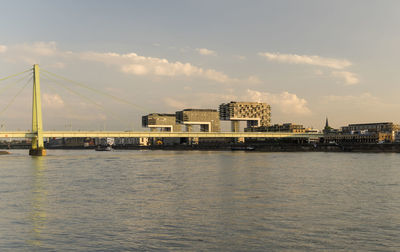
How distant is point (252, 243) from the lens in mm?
14141

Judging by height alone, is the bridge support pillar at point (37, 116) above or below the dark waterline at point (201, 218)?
above

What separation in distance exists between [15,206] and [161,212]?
28.8 ft

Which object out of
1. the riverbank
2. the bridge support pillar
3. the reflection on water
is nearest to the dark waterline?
the reflection on water

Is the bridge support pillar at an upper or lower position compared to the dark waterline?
upper

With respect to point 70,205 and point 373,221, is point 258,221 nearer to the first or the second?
point 373,221

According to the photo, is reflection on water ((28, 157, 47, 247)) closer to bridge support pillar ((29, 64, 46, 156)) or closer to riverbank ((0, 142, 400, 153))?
bridge support pillar ((29, 64, 46, 156))

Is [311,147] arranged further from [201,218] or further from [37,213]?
[37,213]

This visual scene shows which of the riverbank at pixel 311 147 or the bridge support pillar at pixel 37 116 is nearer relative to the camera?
the bridge support pillar at pixel 37 116

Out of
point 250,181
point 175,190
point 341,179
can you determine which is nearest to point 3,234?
point 175,190

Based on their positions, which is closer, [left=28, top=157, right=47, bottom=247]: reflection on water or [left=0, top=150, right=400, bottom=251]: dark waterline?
[left=0, top=150, right=400, bottom=251]: dark waterline

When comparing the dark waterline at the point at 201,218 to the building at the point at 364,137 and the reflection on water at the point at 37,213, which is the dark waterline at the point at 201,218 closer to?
the reflection on water at the point at 37,213

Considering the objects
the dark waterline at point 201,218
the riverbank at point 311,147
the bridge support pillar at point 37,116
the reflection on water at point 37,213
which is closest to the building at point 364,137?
the riverbank at point 311,147

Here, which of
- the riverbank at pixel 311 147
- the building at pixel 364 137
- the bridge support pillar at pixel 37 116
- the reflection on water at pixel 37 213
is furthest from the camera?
the building at pixel 364 137

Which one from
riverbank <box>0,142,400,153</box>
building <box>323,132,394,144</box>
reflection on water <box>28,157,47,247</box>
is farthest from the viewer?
building <box>323,132,394,144</box>
